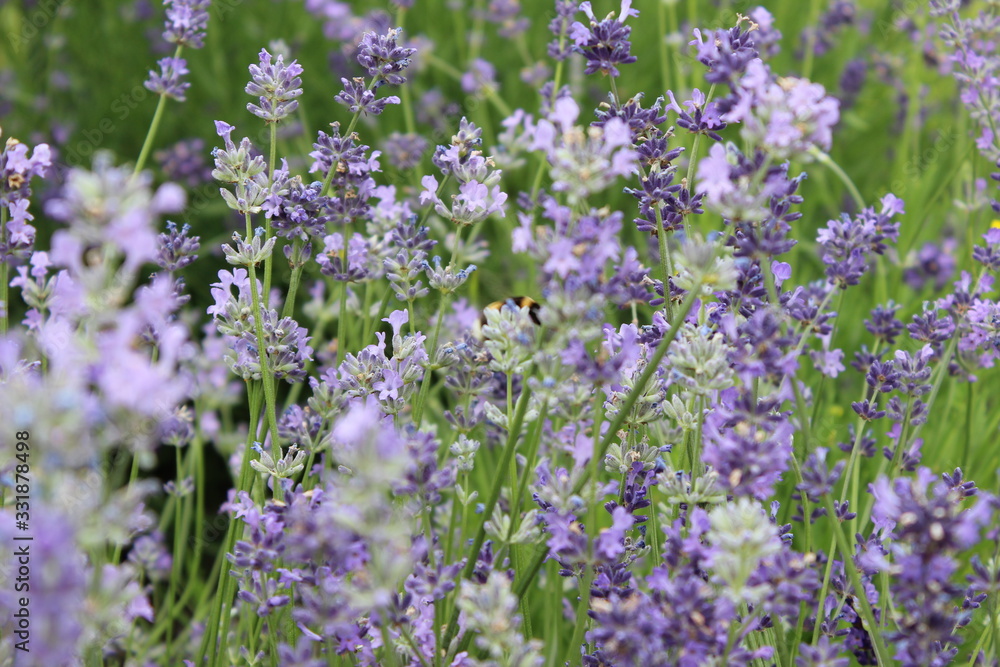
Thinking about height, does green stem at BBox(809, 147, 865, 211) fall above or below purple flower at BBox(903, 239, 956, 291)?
→ below

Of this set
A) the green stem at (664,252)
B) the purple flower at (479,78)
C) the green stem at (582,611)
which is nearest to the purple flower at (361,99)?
the green stem at (664,252)

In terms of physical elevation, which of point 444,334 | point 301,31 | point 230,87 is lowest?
point 444,334

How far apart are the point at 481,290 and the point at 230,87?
1522 mm

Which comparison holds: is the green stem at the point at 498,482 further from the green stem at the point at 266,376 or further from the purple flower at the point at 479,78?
the purple flower at the point at 479,78

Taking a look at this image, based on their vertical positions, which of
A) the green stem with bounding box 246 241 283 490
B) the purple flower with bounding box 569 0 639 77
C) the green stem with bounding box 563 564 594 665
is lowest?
the green stem with bounding box 563 564 594 665

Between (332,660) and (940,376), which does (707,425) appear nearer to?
(332,660)

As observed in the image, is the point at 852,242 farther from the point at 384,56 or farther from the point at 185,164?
the point at 185,164

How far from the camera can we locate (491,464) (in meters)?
2.56

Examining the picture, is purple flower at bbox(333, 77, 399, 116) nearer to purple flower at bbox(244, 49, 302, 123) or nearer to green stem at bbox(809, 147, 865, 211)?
purple flower at bbox(244, 49, 302, 123)

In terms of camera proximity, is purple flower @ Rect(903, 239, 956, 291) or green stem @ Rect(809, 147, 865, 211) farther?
purple flower @ Rect(903, 239, 956, 291)

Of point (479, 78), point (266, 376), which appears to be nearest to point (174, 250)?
point (266, 376)

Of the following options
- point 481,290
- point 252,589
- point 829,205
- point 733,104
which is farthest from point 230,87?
point 733,104

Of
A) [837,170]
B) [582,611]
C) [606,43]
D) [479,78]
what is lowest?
[582,611]

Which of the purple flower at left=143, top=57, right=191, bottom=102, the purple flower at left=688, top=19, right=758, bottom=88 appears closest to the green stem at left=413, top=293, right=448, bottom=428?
the purple flower at left=688, top=19, right=758, bottom=88
